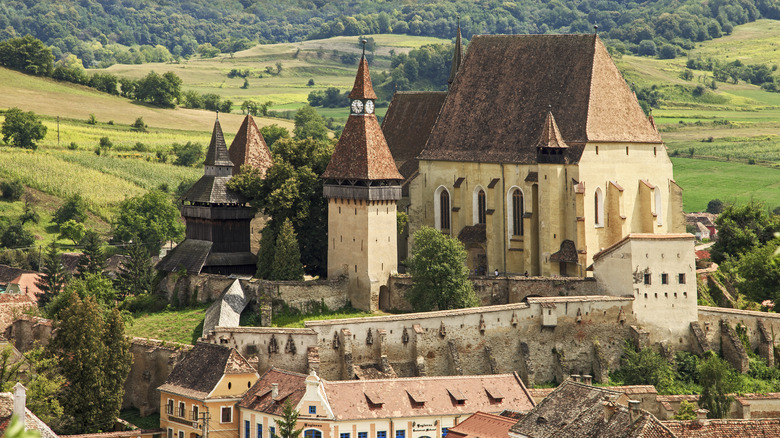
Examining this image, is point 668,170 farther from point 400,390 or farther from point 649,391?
point 400,390

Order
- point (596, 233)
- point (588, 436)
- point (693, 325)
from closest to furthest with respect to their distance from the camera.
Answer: point (588, 436) < point (693, 325) < point (596, 233)

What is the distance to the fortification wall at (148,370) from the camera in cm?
7400

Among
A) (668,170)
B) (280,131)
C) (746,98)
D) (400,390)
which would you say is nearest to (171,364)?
(400,390)

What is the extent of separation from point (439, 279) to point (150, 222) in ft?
158

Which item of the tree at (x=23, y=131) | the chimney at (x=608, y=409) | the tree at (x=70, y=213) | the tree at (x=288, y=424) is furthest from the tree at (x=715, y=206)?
the chimney at (x=608, y=409)

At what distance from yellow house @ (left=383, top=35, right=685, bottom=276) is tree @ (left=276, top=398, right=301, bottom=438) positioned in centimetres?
2400

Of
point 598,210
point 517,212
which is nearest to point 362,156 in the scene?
point 517,212

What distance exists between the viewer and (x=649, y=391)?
6969cm

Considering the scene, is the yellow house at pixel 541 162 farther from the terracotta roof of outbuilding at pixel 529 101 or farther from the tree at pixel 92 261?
the tree at pixel 92 261

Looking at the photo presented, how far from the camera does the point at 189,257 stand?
83438 millimetres

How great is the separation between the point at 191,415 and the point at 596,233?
88.0 ft

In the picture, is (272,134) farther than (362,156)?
Yes

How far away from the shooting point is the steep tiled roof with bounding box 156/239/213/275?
270 feet

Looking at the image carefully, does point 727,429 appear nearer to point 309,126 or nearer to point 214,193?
point 214,193
